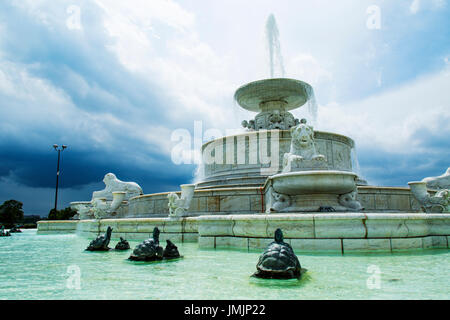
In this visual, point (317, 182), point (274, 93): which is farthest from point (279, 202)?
point (274, 93)

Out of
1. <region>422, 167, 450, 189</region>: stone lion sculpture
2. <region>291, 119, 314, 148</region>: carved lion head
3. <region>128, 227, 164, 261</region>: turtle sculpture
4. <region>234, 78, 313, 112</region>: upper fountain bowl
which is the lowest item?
<region>128, 227, 164, 261</region>: turtle sculpture

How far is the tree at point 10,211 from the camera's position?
1226 inches

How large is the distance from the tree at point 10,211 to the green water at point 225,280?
111ft

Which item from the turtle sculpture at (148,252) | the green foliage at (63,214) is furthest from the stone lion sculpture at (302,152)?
the green foliage at (63,214)

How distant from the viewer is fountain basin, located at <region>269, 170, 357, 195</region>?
23.3 feet

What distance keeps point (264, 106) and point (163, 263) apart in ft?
52.2

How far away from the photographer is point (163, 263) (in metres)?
4.76

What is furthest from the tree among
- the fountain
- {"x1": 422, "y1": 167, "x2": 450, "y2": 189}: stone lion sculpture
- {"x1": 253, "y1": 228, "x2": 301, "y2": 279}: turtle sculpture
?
{"x1": 422, "y1": 167, "x2": 450, "y2": 189}: stone lion sculpture

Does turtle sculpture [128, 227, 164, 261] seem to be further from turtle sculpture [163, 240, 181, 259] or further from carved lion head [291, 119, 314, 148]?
carved lion head [291, 119, 314, 148]

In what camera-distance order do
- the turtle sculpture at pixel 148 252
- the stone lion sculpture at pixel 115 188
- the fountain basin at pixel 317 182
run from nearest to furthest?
the turtle sculpture at pixel 148 252 → the fountain basin at pixel 317 182 → the stone lion sculpture at pixel 115 188

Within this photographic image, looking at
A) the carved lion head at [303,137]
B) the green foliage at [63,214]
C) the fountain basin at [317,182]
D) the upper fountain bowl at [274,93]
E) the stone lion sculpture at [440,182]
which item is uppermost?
the upper fountain bowl at [274,93]

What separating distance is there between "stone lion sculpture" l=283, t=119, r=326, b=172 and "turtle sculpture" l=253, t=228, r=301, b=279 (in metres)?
5.06

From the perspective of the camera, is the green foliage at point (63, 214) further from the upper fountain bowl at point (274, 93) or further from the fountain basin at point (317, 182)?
the fountain basin at point (317, 182)
